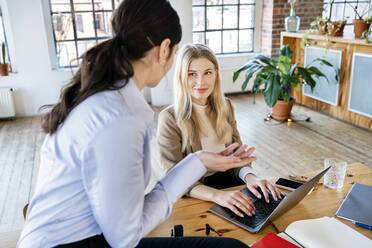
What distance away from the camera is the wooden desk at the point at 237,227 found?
118cm

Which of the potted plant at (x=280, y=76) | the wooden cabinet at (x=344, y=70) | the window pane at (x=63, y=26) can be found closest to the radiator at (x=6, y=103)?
the window pane at (x=63, y=26)

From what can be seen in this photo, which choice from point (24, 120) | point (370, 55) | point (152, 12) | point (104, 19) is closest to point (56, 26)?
point (104, 19)

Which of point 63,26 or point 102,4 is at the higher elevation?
point 102,4

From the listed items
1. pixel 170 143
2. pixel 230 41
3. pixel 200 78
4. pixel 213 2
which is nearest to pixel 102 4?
pixel 213 2

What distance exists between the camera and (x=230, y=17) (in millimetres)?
5879

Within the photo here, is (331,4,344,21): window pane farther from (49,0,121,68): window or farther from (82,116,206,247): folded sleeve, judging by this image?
(82,116,206,247): folded sleeve

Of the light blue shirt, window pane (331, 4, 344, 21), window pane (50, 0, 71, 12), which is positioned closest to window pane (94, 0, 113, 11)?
window pane (50, 0, 71, 12)

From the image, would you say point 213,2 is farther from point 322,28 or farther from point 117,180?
point 117,180

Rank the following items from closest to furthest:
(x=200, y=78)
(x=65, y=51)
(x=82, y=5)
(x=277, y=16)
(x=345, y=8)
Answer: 1. (x=200, y=78)
2. (x=82, y=5)
3. (x=65, y=51)
4. (x=277, y=16)
5. (x=345, y=8)

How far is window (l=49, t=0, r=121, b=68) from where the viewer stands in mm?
5039

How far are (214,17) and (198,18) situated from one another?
28 centimetres

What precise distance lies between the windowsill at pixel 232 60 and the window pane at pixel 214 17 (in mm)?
500

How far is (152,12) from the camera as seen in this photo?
885 mm

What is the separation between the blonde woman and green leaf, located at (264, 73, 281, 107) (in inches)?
91.1
